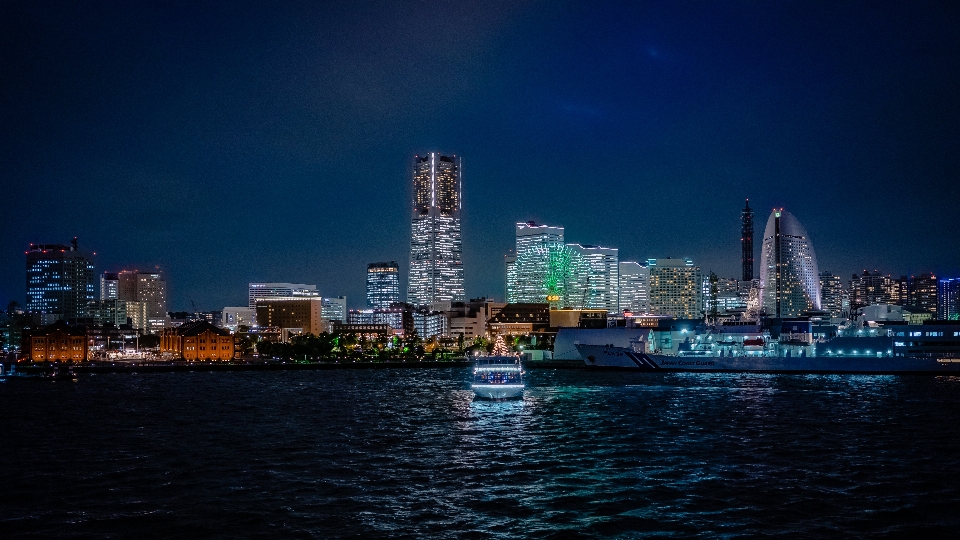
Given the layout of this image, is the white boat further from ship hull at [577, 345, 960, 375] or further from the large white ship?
the large white ship

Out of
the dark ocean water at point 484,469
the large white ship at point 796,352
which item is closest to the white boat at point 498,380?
the dark ocean water at point 484,469

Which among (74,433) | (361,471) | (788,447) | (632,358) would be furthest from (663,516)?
(632,358)

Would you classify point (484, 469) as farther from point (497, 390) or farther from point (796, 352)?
point (796, 352)

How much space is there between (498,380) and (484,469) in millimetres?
29531

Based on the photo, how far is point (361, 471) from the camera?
98.1 feet

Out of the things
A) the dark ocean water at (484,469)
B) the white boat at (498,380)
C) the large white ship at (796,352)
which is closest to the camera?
the dark ocean water at (484,469)

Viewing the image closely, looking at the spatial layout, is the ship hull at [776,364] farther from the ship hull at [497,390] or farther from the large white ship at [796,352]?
the ship hull at [497,390]

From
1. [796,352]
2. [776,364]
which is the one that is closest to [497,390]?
[776,364]

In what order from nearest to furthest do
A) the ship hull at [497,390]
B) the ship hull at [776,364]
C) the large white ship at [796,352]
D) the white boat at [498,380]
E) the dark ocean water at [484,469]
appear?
the dark ocean water at [484,469]
the ship hull at [497,390]
the white boat at [498,380]
the ship hull at [776,364]
the large white ship at [796,352]

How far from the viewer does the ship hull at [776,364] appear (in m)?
96.4

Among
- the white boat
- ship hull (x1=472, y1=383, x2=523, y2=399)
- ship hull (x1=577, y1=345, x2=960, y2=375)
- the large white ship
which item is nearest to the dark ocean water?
ship hull (x1=472, y1=383, x2=523, y2=399)

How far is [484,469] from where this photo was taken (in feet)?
100

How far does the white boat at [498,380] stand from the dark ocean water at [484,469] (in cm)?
174

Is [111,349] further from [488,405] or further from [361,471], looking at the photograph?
[361,471]
